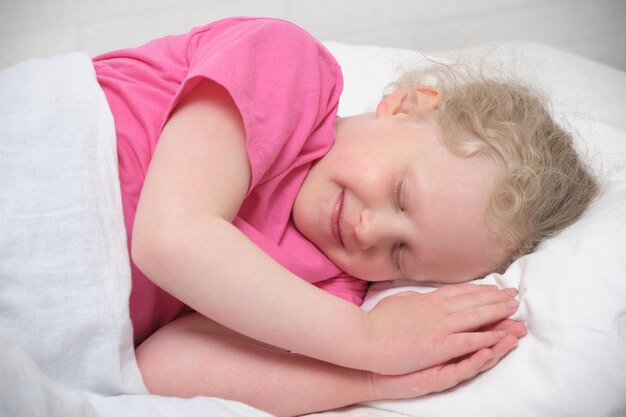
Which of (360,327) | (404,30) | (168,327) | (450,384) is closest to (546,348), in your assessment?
(450,384)

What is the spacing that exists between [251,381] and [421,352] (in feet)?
0.73

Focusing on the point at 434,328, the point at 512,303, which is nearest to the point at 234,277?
the point at 434,328

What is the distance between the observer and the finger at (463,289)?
3.18 feet

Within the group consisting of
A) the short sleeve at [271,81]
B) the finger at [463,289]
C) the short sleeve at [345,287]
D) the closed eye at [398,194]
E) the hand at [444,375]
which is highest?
the short sleeve at [271,81]

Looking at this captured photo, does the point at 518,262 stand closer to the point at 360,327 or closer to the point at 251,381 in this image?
the point at 360,327

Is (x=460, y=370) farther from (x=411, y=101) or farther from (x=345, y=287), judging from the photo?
(x=411, y=101)

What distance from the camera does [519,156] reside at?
1.01 meters

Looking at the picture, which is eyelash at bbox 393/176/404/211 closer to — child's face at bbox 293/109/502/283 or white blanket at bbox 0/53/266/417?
child's face at bbox 293/109/502/283

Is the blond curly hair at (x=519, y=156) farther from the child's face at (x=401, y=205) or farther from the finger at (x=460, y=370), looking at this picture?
the finger at (x=460, y=370)

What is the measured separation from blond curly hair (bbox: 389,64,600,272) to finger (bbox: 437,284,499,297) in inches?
3.1

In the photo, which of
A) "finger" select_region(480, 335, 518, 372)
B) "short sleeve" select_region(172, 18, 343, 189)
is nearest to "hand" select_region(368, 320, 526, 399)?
"finger" select_region(480, 335, 518, 372)

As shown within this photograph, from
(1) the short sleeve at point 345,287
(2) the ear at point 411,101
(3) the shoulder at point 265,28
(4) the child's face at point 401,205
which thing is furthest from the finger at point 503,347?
(3) the shoulder at point 265,28

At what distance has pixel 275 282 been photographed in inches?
32.7

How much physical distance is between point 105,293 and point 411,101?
0.55 m
